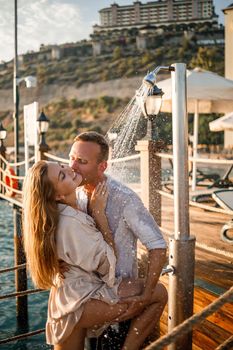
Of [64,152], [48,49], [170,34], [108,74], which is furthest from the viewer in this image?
[48,49]

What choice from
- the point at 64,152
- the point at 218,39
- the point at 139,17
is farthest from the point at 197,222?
the point at 139,17

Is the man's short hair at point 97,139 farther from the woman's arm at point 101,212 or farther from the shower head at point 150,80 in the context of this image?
the shower head at point 150,80

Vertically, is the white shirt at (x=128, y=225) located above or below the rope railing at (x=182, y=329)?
above

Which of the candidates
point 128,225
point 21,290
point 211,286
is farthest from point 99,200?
point 21,290

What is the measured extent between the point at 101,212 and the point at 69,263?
0.35 m

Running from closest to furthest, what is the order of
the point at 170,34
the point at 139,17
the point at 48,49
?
1. the point at 170,34
2. the point at 48,49
3. the point at 139,17

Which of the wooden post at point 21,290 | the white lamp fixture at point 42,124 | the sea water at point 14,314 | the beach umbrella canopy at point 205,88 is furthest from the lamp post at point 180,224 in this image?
the white lamp fixture at point 42,124

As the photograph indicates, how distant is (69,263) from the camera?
2070 millimetres

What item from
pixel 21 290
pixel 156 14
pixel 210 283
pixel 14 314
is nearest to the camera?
pixel 210 283

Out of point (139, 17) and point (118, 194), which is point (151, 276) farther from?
point (139, 17)

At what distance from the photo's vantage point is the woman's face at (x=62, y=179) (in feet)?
6.85

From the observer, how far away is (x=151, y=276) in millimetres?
2158

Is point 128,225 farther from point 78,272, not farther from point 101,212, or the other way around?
point 78,272

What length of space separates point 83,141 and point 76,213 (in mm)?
496
